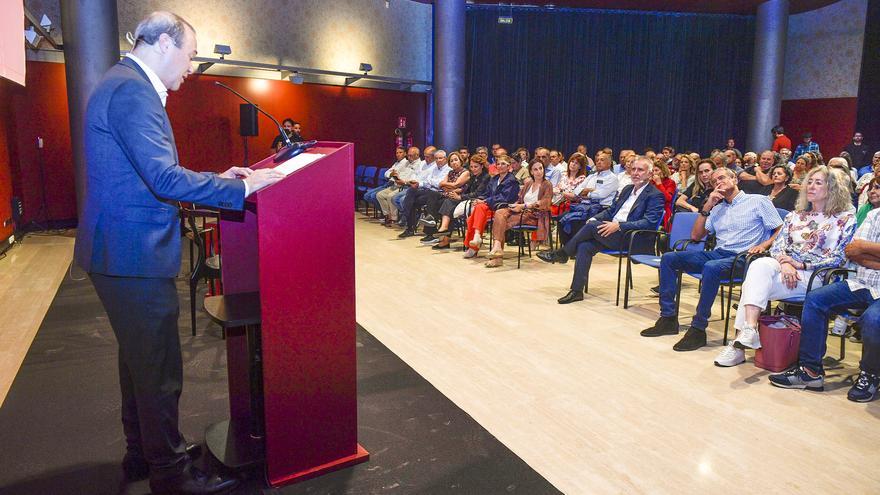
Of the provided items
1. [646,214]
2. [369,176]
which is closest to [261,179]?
[646,214]

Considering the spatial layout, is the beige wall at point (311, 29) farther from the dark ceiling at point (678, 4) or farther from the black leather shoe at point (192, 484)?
the black leather shoe at point (192, 484)

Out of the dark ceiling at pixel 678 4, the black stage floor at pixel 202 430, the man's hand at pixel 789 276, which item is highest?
the dark ceiling at pixel 678 4

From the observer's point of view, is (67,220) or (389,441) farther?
(67,220)

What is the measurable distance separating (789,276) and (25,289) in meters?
5.53

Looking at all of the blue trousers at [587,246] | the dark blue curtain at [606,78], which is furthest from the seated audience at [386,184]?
the blue trousers at [587,246]

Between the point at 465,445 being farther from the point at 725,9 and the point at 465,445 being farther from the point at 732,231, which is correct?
the point at 725,9

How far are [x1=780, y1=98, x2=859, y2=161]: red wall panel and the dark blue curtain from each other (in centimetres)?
118

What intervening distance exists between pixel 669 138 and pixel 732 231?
1133cm

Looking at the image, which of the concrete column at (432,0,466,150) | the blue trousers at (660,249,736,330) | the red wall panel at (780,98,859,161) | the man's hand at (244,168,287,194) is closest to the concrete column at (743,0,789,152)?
the red wall panel at (780,98,859,161)

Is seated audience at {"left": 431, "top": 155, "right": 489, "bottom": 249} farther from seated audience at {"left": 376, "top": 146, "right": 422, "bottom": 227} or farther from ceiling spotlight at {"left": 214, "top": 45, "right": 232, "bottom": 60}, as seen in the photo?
ceiling spotlight at {"left": 214, "top": 45, "right": 232, "bottom": 60}

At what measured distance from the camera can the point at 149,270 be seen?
1.86m

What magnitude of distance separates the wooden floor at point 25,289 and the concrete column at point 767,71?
1225 centimetres

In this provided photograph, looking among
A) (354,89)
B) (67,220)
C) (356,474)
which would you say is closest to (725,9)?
(354,89)

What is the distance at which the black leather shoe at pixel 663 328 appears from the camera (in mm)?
4082
